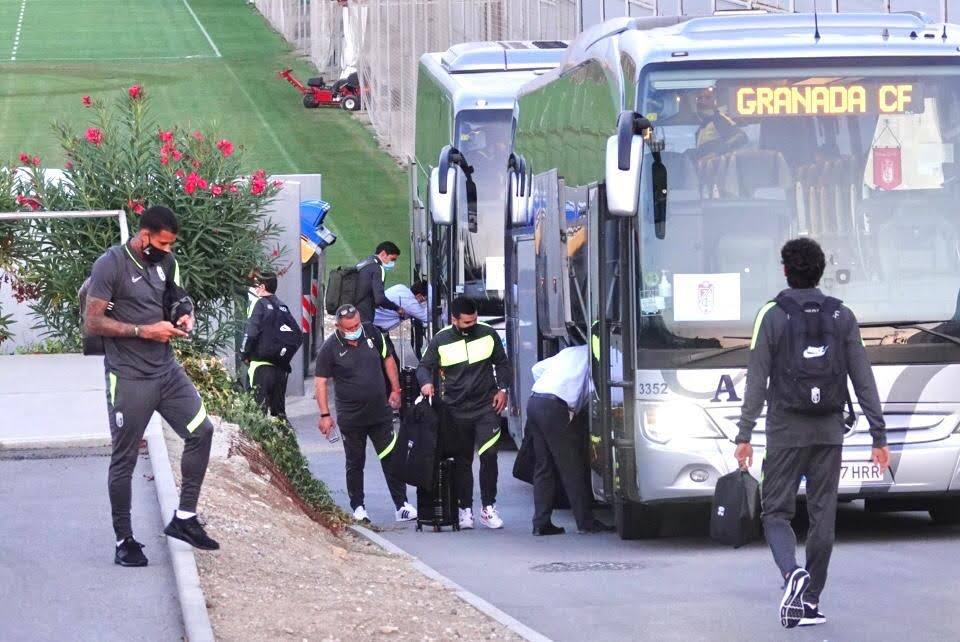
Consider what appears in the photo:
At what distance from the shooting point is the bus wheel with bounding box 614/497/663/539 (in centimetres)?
1261

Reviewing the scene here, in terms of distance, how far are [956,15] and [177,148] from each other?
8.17m

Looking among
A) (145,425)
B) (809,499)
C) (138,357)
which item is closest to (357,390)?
(145,425)

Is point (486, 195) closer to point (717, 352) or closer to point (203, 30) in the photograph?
point (717, 352)

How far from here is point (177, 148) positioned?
1848cm

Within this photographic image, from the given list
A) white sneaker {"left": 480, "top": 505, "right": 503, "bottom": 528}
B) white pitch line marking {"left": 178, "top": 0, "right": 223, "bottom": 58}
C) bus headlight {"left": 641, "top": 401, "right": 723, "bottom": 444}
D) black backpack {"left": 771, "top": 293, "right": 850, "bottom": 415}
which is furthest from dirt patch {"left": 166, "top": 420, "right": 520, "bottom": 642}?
white pitch line marking {"left": 178, "top": 0, "right": 223, "bottom": 58}

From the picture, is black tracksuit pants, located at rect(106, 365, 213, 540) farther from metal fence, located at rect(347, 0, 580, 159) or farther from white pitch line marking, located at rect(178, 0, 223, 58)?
white pitch line marking, located at rect(178, 0, 223, 58)

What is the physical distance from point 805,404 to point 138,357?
3.23m

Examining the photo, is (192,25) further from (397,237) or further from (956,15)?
(956,15)

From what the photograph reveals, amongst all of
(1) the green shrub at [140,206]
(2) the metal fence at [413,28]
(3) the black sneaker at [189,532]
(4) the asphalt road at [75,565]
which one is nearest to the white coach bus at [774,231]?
(4) the asphalt road at [75,565]

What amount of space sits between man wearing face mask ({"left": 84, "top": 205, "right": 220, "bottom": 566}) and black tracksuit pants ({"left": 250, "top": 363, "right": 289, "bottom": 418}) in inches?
363

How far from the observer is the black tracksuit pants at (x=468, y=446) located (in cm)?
1415

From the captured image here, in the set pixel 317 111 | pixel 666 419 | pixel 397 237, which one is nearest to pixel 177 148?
pixel 666 419

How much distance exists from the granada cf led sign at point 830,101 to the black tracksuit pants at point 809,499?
3.80 meters

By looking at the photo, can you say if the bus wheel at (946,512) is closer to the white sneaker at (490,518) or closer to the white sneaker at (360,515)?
the white sneaker at (490,518)
